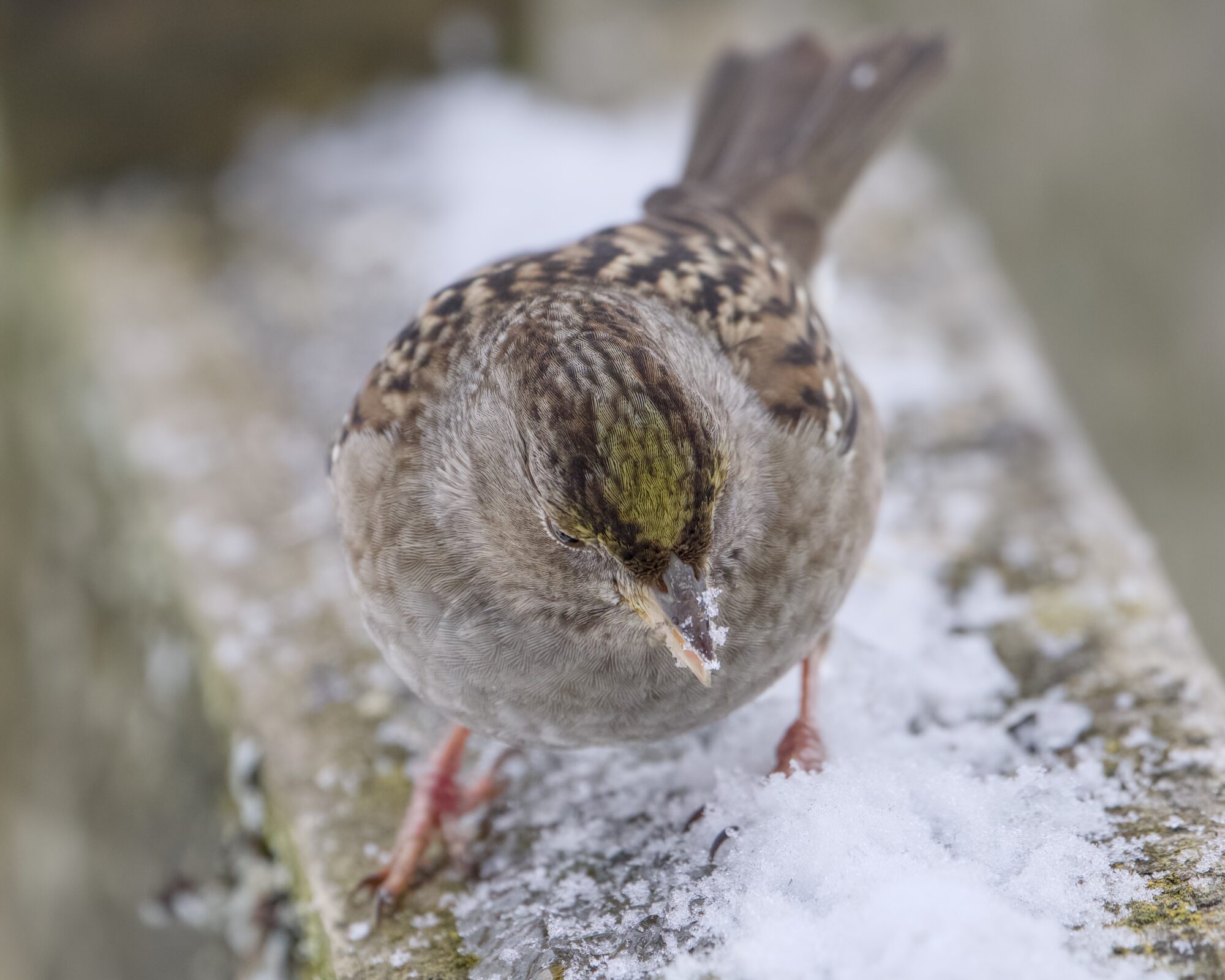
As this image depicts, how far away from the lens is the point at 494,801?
103 inches

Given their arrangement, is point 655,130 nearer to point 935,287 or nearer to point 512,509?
point 935,287

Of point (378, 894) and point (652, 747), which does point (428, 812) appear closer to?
point (378, 894)

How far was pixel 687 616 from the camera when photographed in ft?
6.66

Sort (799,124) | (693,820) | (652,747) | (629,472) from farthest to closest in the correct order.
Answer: (799,124), (652,747), (693,820), (629,472)

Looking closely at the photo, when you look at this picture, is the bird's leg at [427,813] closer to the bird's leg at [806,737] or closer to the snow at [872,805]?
the snow at [872,805]

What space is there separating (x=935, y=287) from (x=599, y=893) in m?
2.53

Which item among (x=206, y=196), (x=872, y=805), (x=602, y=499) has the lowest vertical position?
(x=872, y=805)

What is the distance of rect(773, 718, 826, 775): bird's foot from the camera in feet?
7.74

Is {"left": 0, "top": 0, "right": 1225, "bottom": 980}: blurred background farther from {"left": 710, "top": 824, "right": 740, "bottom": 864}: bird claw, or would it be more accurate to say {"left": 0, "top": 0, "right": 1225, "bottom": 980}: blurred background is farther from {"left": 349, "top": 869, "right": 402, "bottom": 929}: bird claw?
{"left": 710, "top": 824, "right": 740, "bottom": 864}: bird claw

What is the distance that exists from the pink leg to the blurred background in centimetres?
61

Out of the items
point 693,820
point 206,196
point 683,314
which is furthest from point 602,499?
point 206,196

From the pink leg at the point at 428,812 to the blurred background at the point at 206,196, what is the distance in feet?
2.01

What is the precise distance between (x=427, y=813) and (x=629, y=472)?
3.05ft

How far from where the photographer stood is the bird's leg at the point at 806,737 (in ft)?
7.79
